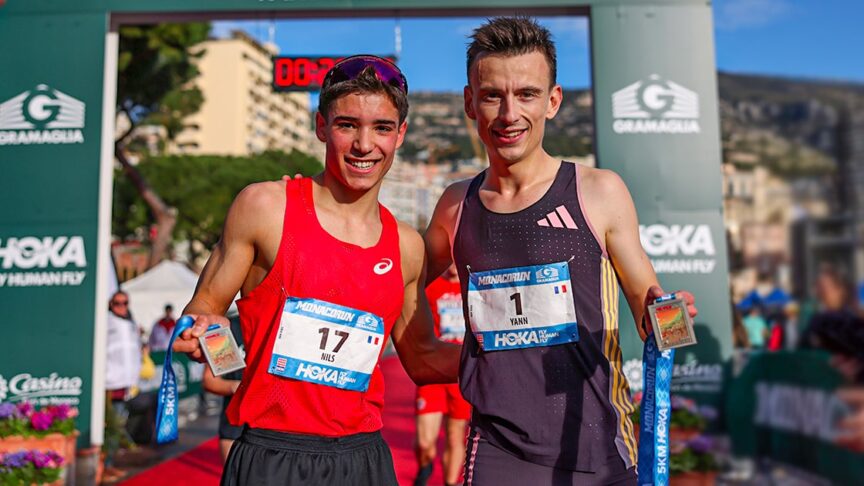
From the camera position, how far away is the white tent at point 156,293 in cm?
1852

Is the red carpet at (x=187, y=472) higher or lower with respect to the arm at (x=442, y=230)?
lower

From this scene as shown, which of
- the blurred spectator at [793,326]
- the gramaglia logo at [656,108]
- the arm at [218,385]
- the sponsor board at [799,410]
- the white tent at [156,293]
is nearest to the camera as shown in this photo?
the arm at [218,385]

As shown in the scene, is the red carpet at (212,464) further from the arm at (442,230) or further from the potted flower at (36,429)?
the arm at (442,230)

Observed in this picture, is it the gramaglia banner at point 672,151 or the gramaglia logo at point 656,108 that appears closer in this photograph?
the gramaglia banner at point 672,151

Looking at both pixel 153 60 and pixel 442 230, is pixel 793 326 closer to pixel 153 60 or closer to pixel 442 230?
pixel 442 230

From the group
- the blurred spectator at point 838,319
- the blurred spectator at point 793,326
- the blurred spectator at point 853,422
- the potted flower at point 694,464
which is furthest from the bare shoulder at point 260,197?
the potted flower at point 694,464

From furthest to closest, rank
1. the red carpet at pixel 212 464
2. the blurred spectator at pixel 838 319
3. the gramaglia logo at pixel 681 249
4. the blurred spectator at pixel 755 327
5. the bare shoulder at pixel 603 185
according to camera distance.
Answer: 1. the blurred spectator at pixel 755 327
2. the red carpet at pixel 212 464
3. the gramaglia logo at pixel 681 249
4. the blurred spectator at pixel 838 319
5. the bare shoulder at pixel 603 185

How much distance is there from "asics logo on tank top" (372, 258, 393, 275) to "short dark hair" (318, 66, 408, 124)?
53 centimetres

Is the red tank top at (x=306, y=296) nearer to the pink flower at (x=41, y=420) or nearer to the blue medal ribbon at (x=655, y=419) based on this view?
the blue medal ribbon at (x=655, y=419)

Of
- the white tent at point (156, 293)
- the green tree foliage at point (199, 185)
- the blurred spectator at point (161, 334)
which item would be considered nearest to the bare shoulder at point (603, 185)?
the blurred spectator at point (161, 334)

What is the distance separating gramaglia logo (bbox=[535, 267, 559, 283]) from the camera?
7.84 feet

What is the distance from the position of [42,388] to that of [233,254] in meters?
5.28

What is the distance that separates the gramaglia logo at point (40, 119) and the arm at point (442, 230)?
5266mm

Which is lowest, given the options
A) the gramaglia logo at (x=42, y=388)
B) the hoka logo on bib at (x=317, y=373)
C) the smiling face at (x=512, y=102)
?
the gramaglia logo at (x=42, y=388)
